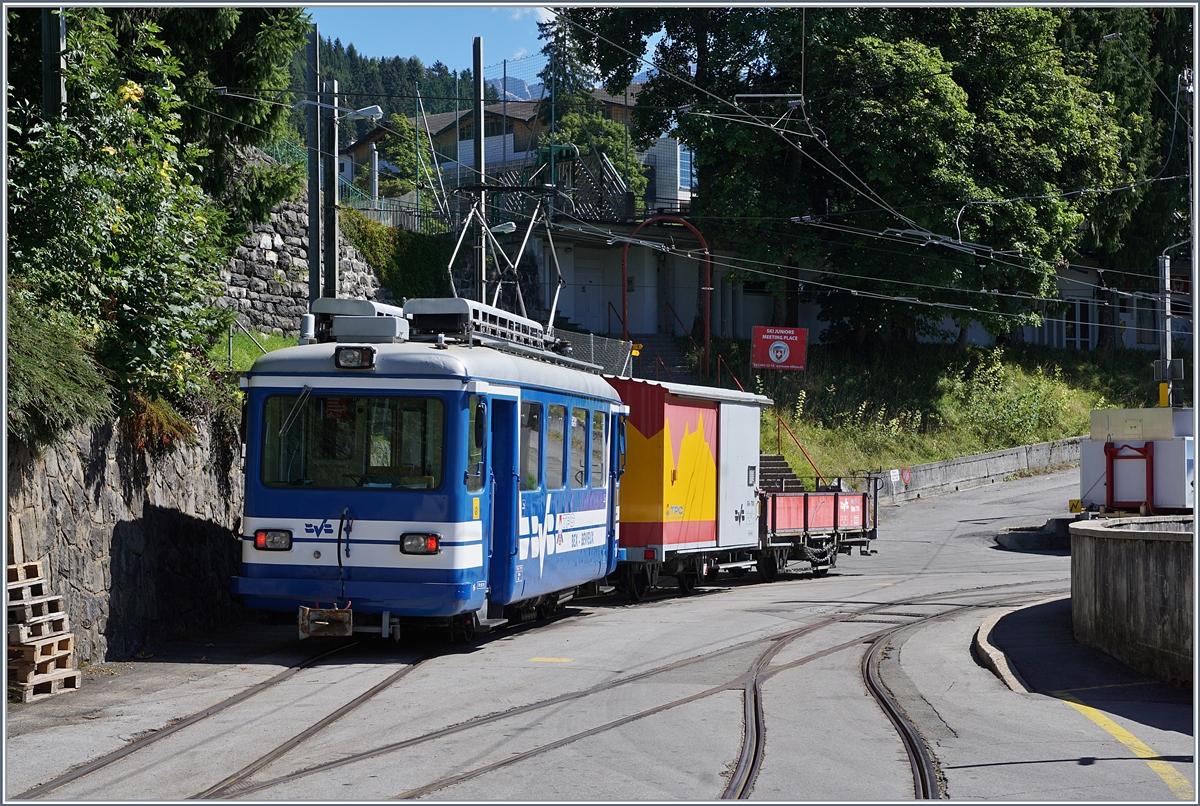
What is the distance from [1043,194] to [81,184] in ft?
112

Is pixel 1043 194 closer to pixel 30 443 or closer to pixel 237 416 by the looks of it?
pixel 237 416

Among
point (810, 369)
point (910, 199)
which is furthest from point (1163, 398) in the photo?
point (810, 369)

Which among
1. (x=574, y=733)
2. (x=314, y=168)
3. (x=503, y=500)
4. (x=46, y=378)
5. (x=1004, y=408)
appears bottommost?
(x=574, y=733)

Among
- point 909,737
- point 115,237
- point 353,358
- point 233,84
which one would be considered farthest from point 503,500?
point 233,84

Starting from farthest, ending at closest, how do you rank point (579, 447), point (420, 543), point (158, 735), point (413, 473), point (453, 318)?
1. point (579, 447)
2. point (453, 318)
3. point (413, 473)
4. point (420, 543)
5. point (158, 735)

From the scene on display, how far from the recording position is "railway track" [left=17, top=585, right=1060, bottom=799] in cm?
744

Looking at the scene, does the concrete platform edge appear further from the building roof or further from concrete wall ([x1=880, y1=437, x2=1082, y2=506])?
the building roof

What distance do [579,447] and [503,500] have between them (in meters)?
2.62

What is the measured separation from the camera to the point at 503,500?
13.4 metres

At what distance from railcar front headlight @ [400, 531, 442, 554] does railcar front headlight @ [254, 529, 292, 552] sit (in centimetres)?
113

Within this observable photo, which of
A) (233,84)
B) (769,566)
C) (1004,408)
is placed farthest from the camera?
(1004,408)

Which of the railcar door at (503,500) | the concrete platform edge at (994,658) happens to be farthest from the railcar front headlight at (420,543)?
the concrete platform edge at (994,658)

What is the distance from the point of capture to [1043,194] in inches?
1614

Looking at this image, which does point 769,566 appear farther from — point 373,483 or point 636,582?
point 373,483
